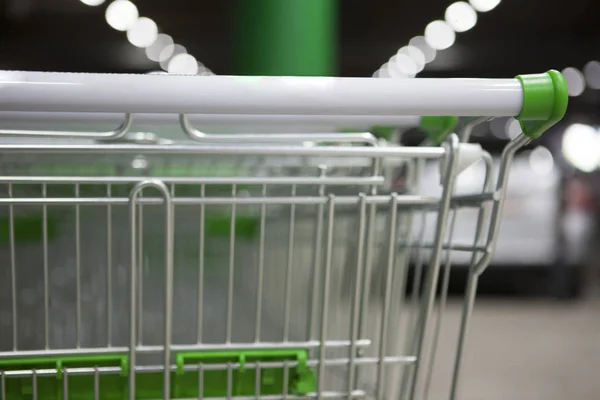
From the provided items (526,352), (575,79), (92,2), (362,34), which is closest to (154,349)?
(526,352)

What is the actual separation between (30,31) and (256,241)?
9.26m

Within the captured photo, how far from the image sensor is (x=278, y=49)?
2.32m

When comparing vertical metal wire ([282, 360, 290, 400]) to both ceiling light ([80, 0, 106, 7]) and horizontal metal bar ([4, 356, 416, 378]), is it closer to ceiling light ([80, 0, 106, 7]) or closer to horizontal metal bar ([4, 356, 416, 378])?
horizontal metal bar ([4, 356, 416, 378])

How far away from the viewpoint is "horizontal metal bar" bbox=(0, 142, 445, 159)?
3.03 ft

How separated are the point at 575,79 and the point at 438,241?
38.7 ft

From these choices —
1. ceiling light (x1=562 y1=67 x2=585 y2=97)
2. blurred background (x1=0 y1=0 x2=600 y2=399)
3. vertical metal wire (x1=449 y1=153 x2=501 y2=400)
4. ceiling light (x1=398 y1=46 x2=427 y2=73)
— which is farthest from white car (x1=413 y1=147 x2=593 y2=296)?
vertical metal wire (x1=449 y1=153 x2=501 y2=400)

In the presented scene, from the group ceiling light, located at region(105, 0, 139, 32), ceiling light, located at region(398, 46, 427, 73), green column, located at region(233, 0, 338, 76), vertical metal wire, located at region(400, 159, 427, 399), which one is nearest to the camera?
vertical metal wire, located at region(400, 159, 427, 399)

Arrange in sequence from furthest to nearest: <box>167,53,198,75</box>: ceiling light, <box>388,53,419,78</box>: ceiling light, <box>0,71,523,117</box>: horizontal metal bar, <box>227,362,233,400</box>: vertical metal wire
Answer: <box>167,53,198,75</box>: ceiling light → <box>388,53,419,78</box>: ceiling light → <box>227,362,233,400</box>: vertical metal wire → <box>0,71,523,117</box>: horizontal metal bar

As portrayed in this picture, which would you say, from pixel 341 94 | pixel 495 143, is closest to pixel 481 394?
pixel 341 94

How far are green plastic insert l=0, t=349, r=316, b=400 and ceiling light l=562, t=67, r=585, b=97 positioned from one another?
1065 cm

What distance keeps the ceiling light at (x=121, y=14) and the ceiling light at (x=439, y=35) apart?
3587 mm

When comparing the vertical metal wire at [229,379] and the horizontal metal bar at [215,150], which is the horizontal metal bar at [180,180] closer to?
the horizontal metal bar at [215,150]

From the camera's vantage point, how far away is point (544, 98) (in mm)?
875

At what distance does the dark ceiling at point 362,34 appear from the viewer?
786cm
